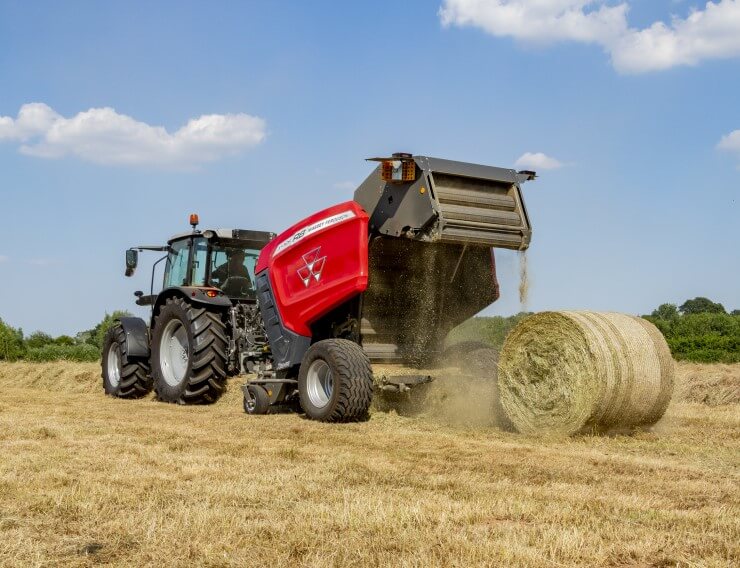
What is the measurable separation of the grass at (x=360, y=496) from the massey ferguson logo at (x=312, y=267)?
5.40 ft

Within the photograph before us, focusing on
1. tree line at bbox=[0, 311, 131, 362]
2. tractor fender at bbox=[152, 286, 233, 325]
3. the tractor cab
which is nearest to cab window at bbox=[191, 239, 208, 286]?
the tractor cab

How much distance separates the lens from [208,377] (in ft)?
34.3

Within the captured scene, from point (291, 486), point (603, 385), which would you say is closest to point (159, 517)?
point (291, 486)

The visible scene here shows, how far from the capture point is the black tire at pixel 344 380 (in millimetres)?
8523

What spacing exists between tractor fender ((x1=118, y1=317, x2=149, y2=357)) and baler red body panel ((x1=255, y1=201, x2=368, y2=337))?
298 centimetres

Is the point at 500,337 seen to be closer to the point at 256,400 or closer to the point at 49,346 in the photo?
Result: the point at 256,400

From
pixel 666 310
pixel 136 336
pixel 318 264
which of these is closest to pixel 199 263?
pixel 136 336

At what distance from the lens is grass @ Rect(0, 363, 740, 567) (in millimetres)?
3693

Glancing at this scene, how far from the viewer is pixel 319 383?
920 centimetres

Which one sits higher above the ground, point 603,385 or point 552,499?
point 603,385

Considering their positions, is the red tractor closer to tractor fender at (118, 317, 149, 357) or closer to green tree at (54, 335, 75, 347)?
tractor fender at (118, 317, 149, 357)

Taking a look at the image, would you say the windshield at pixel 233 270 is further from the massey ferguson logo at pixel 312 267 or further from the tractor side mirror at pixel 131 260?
the massey ferguson logo at pixel 312 267

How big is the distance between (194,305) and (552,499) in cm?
684

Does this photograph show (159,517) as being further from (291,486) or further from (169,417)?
(169,417)
